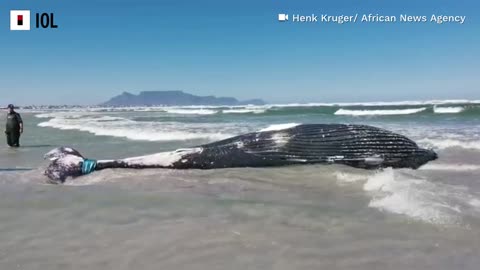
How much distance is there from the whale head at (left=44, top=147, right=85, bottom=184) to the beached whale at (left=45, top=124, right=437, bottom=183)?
0.11 ft

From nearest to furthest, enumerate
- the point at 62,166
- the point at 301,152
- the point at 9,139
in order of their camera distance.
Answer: the point at 62,166
the point at 301,152
the point at 9,139

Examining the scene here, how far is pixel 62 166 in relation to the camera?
20.9 feet

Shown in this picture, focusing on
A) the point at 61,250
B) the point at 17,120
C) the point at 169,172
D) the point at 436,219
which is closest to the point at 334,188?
the point at 436,219

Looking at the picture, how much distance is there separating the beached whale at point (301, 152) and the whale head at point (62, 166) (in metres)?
0.03

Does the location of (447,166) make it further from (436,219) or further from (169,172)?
(169,172)

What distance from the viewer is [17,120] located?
1409cm

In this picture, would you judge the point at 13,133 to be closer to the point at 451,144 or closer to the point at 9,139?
the point at 9,139

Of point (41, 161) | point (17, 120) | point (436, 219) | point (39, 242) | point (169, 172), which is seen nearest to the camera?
point (39, 242)

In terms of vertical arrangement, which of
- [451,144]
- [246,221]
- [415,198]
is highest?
[451,144]

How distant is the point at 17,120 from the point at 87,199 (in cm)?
1082

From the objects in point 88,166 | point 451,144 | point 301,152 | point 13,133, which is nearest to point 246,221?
point 301,152

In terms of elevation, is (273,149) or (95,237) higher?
(273,149)

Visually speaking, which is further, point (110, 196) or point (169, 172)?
point (169, 172)

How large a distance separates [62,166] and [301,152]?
3.64m
